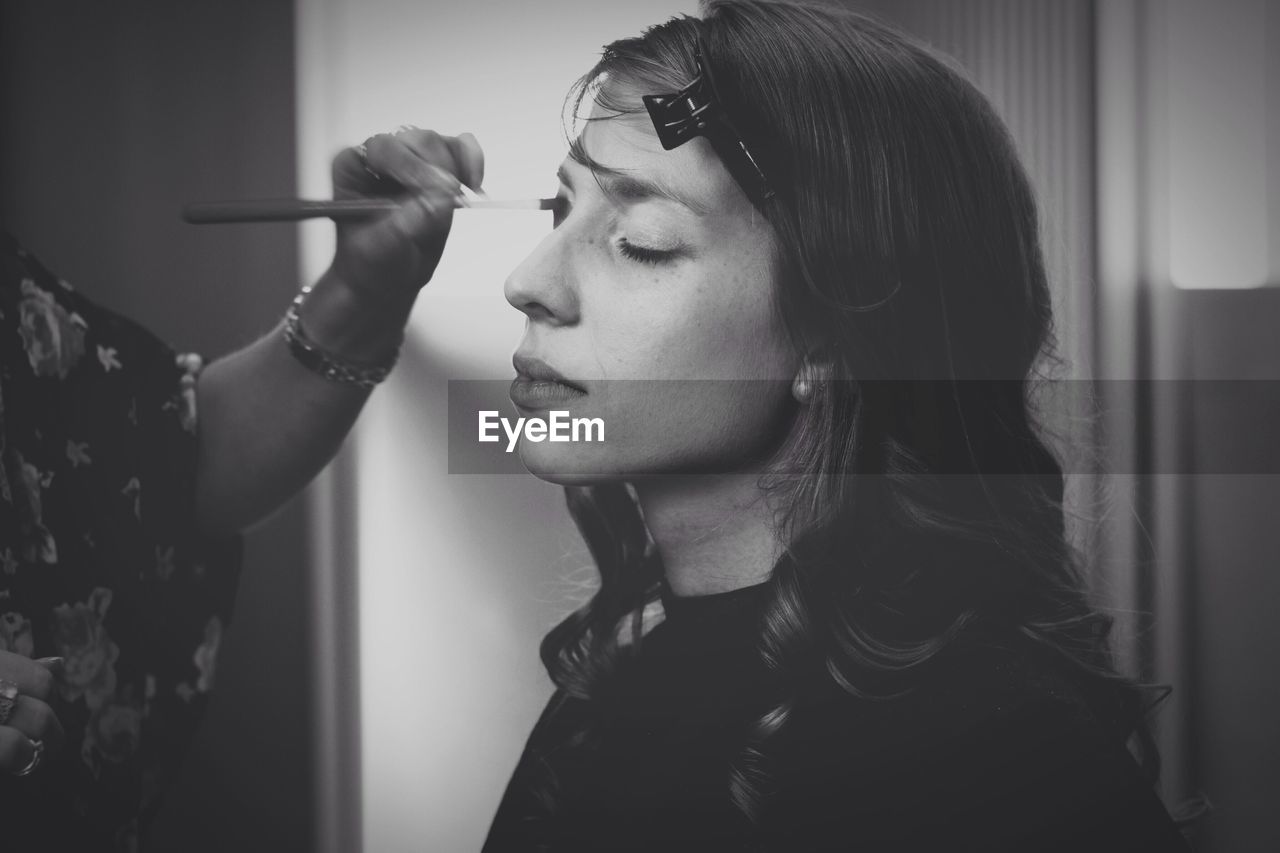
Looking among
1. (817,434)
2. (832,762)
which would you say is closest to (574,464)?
(817,434)

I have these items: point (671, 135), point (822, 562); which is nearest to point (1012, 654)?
point (822, 562)

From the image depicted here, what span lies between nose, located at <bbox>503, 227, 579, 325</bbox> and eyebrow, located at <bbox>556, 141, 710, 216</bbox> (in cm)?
5

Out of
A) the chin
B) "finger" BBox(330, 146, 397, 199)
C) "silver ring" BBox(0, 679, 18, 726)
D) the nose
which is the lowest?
"silver ring" BBox(0, 679, 18, 726)

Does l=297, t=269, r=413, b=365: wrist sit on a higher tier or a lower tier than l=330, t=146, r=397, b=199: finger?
lower

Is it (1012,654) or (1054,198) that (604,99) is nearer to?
(1054,198)

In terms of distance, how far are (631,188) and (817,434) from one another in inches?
8.9

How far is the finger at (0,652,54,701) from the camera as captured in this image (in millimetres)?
662

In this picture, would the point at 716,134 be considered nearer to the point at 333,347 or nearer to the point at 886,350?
the point at 886,350

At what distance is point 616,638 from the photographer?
2.64 feet

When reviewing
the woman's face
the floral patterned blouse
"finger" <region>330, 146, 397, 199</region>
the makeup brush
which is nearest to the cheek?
the woman's face

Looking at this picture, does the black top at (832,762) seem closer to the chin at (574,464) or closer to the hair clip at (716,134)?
the chin at (574,464)

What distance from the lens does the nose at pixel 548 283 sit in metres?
0.72

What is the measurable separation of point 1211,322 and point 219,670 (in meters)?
0.92

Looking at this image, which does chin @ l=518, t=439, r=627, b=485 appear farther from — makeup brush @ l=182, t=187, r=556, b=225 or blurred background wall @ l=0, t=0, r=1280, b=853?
makeup brush @ l=182, t=187, r=556, b=225
